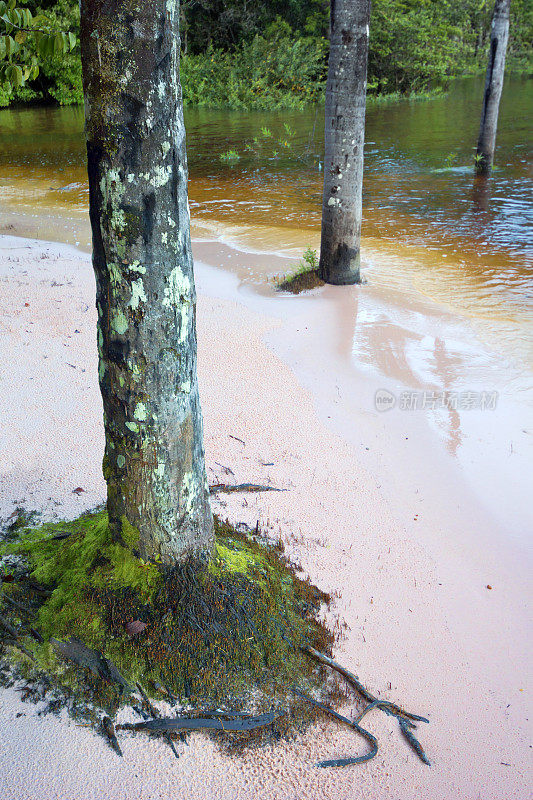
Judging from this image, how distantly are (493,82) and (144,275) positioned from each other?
1468cm

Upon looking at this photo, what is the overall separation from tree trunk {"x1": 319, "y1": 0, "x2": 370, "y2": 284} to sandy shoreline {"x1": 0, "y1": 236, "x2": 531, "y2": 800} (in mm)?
1103

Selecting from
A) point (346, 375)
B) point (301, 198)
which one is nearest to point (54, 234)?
point (301, 198)

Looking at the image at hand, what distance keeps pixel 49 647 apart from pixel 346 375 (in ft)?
12.2

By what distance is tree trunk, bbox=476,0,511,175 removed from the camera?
13.1 metres

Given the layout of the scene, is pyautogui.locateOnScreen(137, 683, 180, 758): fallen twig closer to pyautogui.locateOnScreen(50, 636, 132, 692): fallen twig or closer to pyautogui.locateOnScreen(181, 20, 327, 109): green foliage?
pyautogui.locateOnScreen(50, 636, 132, 692): fallen twig

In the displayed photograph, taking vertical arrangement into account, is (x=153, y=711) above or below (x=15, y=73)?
below

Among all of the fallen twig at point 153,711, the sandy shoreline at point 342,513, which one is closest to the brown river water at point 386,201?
the sandy shoreline at point 342,513

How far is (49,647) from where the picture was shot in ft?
8.46

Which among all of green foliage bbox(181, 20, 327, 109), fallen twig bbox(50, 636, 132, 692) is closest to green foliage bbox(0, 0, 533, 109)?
green foliage bbox(181, 20, 327, 109)

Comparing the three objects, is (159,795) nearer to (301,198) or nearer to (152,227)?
(152,227)

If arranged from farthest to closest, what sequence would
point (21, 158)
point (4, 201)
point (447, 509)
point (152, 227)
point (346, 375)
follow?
point (21, 158) < point (4, 201) < point (346, 375) < point (447, 509) < point (152, 227)

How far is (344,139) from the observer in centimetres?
705

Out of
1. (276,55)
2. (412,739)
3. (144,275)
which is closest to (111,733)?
(412,739)

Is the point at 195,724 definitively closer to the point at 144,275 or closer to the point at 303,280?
the point at 144,275
